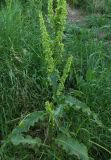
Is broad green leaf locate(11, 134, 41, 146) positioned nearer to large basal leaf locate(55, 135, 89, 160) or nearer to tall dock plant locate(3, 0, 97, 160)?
tall dock plant locate(3, 0, 97, 160)

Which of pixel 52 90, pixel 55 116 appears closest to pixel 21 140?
pixel 55 116

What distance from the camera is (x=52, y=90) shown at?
12.1 ft

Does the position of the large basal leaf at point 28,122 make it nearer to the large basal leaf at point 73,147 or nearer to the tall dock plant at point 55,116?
the tall dock plant at point 55,116

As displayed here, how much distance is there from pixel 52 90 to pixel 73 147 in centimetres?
80

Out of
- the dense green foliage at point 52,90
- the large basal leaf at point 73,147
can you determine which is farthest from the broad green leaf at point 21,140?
the large basal leaf at point 73,147

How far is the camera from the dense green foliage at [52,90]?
312 cm

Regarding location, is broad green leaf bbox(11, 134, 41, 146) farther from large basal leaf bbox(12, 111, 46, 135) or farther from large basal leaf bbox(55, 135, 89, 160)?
large basal leaf bbox(55, 135, 89, 160)

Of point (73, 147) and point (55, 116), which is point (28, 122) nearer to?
point (55, 116)

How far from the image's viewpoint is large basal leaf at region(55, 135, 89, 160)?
2978 millimetres

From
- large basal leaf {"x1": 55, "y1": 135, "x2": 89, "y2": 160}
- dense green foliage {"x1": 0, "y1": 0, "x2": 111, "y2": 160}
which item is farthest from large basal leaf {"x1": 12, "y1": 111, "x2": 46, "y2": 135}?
large basal leaf {"x1": 55, "y1": 135, "x2": 89, "y2": 160}

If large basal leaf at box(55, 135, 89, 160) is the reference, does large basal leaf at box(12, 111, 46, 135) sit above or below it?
above

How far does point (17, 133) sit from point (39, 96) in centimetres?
72

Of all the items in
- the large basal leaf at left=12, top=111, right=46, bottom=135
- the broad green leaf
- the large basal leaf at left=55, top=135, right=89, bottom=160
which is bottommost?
the large basal leaf at left=55, top=135, right=89, bottom=160

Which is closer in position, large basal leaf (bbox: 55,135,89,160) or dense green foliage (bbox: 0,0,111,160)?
large basal leaf (bbox: 55,135,89,160)
